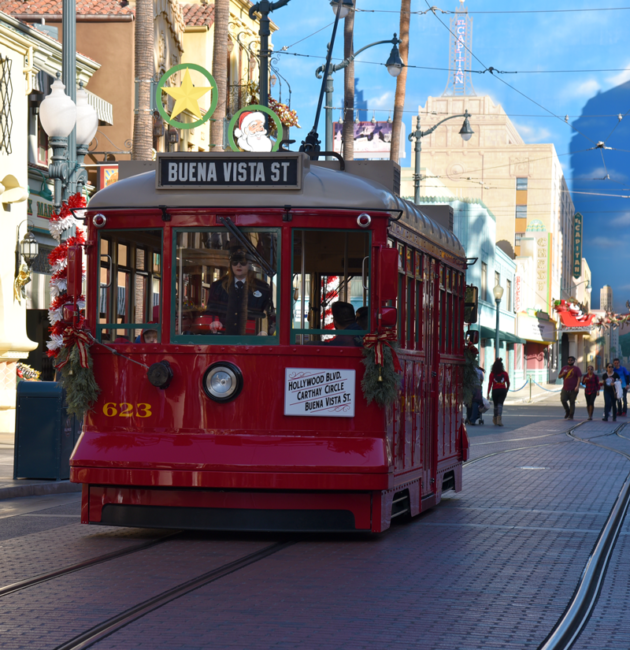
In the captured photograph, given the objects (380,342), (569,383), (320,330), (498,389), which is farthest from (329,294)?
(569,383)

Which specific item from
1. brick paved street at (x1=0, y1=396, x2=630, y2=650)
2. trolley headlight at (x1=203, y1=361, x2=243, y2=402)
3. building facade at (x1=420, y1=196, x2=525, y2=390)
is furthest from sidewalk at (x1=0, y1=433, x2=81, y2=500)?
building facade at (x1=420, y1=196, x2=525, y2=390)

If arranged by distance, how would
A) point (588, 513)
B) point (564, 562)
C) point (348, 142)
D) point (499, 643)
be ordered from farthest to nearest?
point (348, 142) → point (588, 513) → point (564, 562) → point (499, 643)

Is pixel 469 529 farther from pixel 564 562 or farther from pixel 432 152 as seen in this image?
pixel 432 152

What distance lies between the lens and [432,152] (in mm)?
102438

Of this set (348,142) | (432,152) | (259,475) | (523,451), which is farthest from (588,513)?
(432,152)

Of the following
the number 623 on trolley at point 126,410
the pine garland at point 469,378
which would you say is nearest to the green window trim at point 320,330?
the number 623 on trolley at point 126,410

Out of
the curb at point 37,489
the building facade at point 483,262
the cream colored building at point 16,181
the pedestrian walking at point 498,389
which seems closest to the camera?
the curb at point 37,489

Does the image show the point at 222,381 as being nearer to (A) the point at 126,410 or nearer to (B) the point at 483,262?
(A) the point at 126,410

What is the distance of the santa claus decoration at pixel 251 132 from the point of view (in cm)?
1955

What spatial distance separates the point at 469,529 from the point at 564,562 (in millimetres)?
1868

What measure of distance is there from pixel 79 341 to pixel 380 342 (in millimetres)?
2420

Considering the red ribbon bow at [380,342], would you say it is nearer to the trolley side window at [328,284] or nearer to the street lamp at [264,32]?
the trolley side window at [328,284]

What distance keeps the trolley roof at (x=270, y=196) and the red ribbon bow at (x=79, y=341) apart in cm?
103

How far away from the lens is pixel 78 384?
9.25 meters
